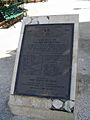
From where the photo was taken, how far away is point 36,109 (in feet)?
14.1

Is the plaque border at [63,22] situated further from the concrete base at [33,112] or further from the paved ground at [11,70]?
the paved ground at [11,70]

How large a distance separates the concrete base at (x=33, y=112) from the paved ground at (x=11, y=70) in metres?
0.13

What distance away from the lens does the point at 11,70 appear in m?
6.55

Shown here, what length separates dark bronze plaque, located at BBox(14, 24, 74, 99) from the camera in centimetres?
427

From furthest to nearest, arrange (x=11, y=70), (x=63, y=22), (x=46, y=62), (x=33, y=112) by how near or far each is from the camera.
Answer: (x=11, y=70) → (x=63, y=22) → (x=46, y=62) → (x=33, y=112)

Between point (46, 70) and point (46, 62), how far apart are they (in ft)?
0.47

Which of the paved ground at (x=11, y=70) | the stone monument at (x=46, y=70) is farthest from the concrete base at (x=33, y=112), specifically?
the paved ground at (x=11, y=70)

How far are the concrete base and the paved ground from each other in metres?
0.13

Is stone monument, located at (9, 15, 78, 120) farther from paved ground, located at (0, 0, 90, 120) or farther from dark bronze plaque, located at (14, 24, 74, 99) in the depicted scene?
paved ground, located at (0, 0, 90, 120)

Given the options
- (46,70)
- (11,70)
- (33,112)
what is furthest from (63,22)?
(11,70)

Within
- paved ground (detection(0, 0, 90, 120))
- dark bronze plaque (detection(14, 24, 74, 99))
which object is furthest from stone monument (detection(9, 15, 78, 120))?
paved ground (detection(0, 0, 90, 120))

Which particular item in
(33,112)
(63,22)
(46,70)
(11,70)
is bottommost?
(33,112)

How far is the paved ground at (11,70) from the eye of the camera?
4.65 metres

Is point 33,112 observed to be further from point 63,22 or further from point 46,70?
point 63,22
